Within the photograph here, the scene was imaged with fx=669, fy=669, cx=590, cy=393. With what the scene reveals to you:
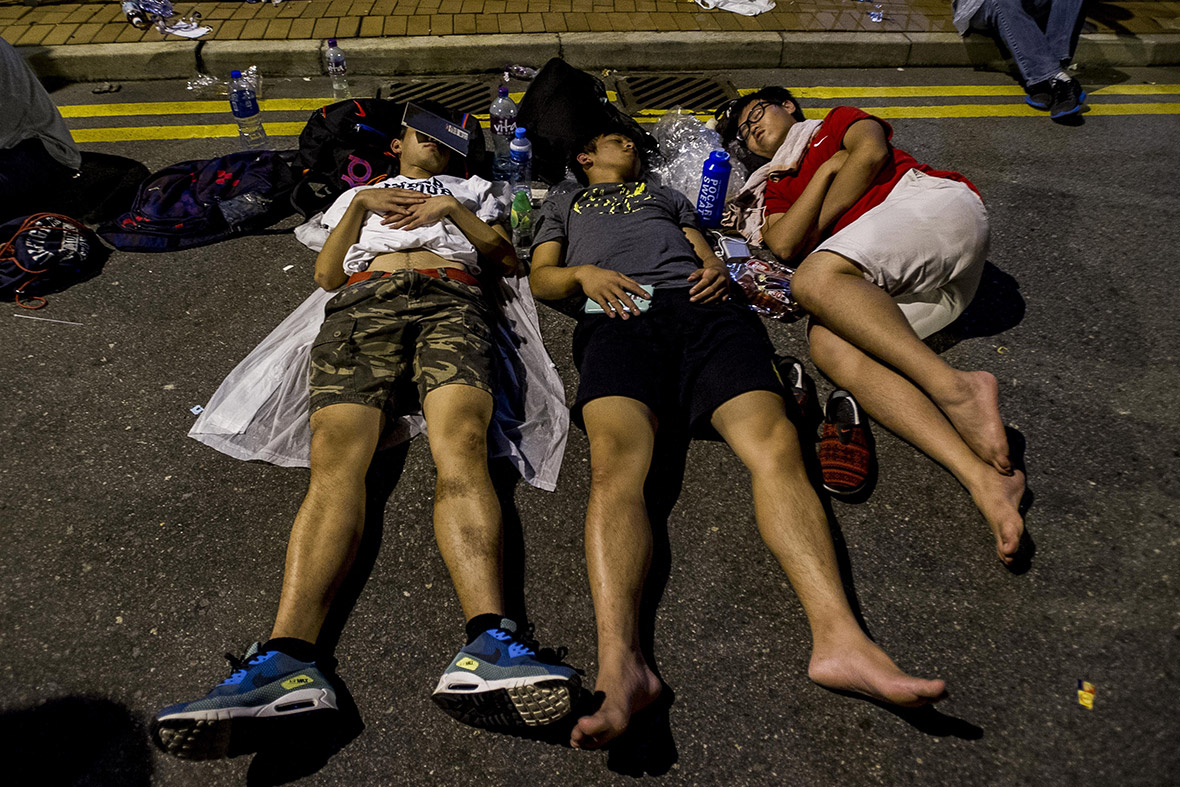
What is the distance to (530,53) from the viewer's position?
218 inches

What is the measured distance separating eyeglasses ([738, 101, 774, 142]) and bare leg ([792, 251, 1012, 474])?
4.28 ft

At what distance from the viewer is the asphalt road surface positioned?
196 cm

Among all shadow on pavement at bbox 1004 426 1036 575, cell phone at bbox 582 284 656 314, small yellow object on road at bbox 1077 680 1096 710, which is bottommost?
small yellow object on road at bbox 1077 680 1096 710

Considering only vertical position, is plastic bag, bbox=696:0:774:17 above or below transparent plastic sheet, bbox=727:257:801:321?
above

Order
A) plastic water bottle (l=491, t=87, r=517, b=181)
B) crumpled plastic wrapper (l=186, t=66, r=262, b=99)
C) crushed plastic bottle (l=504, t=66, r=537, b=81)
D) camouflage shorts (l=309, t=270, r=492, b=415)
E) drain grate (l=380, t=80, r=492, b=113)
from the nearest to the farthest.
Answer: camouflage shorts (l=309, t=270, r=492, b=415) → plastic water bottle (l=491, t=87, r=517, b=181) → drain grate (l=380, t=80, r=492, b=113) → crumpled plastic wrapper (l=186, t=66, r=262, b=99) → crushed plastic bottle (l=504, t=66, r=537, b=81)

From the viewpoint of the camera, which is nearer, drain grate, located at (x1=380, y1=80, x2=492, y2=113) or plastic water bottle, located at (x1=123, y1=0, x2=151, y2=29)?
drain grate, located at (x1=380, y1=80, x2=492, y2=113)

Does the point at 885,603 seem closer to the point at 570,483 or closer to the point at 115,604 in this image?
the point at 570,483

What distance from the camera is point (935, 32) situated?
19.6ft

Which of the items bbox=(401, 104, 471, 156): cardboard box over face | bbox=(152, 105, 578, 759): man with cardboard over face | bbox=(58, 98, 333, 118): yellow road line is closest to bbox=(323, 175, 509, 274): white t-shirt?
bbox=(152, 105, 578, 759): man with cardboard over face

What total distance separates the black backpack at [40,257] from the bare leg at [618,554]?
9.79ft

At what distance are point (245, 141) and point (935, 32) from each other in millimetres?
5855

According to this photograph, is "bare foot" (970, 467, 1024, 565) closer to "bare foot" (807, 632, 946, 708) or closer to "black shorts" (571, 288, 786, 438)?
"bare foot" (807, 632, 946, 708)

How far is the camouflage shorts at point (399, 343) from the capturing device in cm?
262

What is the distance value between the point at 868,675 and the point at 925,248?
1.85 metres
